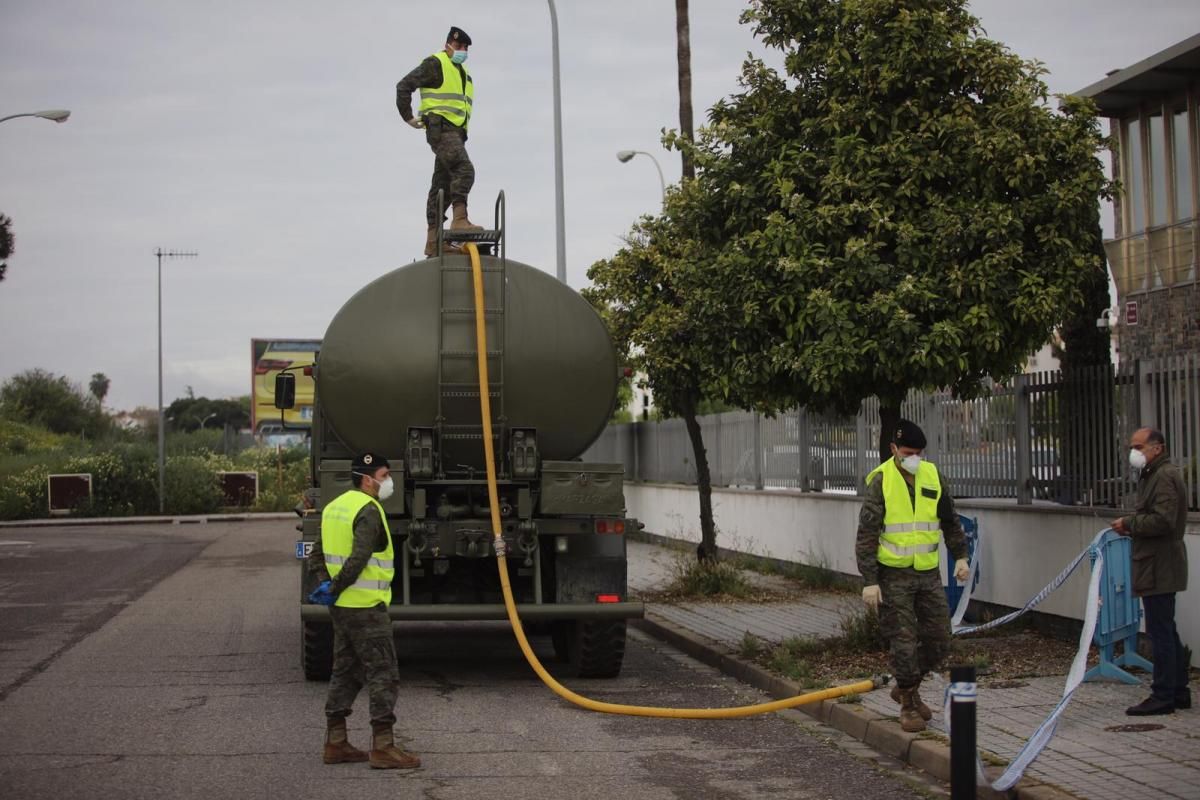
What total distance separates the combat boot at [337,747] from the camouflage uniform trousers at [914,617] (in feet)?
10.4

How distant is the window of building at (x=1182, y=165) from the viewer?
2414cm

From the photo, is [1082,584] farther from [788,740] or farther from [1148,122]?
[1148,122]

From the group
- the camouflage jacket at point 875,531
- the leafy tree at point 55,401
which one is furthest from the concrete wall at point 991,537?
the leafy tree at point 55,401

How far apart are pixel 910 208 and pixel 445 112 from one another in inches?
175

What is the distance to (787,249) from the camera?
1047 cm

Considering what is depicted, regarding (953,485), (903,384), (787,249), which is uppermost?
(787,249)

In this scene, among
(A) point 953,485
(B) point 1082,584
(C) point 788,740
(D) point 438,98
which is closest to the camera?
(C) point 788,740

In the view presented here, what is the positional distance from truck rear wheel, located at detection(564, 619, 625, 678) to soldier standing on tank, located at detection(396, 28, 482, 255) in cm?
394

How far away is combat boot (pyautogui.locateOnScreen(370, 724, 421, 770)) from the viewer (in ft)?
25.4

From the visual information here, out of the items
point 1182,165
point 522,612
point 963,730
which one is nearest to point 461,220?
point 522,612

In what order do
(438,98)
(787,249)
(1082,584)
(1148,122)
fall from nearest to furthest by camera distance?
(787,249) < (1082,584) < (438,98) < (1148,122)

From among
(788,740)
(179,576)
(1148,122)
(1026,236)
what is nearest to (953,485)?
(1026,236)

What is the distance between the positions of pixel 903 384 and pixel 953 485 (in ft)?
11.9

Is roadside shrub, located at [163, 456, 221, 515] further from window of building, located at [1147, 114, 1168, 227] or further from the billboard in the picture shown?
window of building, located at [1147, 114, 1168, 227]
